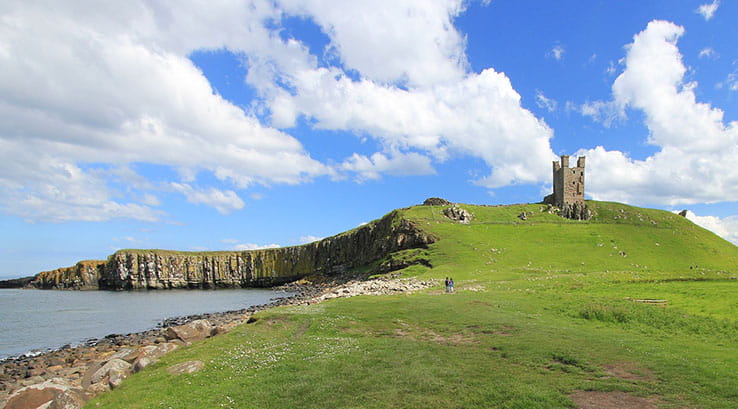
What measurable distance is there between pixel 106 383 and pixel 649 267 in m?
83.9

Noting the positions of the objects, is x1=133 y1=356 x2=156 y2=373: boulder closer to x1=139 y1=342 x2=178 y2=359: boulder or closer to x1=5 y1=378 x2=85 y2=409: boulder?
x1=139 y1=342 x2=178 y2=359: boulder

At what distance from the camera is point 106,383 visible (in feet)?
61.0

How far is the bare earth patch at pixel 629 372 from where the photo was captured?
50.1ft

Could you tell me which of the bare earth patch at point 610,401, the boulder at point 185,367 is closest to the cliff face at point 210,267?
the boulder at point 185,367

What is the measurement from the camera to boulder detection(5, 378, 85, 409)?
15.7 meters

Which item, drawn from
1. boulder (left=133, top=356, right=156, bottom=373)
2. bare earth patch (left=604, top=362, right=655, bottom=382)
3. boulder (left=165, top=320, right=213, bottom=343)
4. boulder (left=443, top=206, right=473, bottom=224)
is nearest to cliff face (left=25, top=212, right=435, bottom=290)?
boulder (left=443, top=206, right=473, bottom=224)

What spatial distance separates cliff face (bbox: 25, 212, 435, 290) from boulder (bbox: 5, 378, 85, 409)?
4173 inches

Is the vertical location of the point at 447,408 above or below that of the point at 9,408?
above

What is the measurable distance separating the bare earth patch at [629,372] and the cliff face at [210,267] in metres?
107

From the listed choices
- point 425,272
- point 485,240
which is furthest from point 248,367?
point 485,240

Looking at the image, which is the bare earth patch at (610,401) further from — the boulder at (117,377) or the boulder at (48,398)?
the boulder at (117,377)

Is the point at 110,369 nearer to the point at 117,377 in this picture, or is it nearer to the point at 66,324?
the point at 117,377

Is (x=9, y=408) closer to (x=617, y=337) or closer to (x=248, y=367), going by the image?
(x=248, y=367)

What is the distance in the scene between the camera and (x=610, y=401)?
1312 cm
